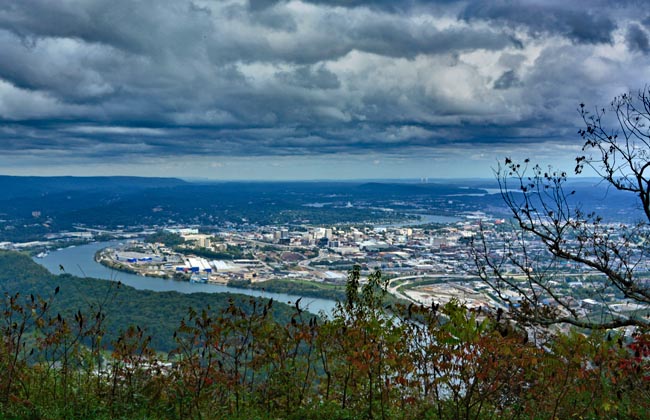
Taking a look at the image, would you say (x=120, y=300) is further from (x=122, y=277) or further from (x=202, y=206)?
(x=202, y=206)

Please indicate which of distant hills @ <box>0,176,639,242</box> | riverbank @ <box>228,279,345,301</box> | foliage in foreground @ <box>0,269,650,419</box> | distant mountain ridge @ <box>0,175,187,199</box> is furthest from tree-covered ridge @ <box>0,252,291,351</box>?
distant mountain ridge @ <box>0,175,187,199</box>

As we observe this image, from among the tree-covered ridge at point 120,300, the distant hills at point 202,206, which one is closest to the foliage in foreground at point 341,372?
the tree-covered ridge at point 120,300

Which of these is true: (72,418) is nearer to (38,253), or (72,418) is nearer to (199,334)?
(199,334)

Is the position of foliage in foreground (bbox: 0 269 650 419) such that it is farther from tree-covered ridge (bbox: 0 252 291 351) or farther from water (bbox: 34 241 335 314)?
water (bbox: 34 241 335 314)

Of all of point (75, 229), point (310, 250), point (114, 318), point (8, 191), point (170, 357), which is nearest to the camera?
point (170, 357)

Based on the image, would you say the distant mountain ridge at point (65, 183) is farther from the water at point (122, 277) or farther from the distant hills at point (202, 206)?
the water at point (122, 277)

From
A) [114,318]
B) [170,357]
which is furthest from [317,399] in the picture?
[114,318]
